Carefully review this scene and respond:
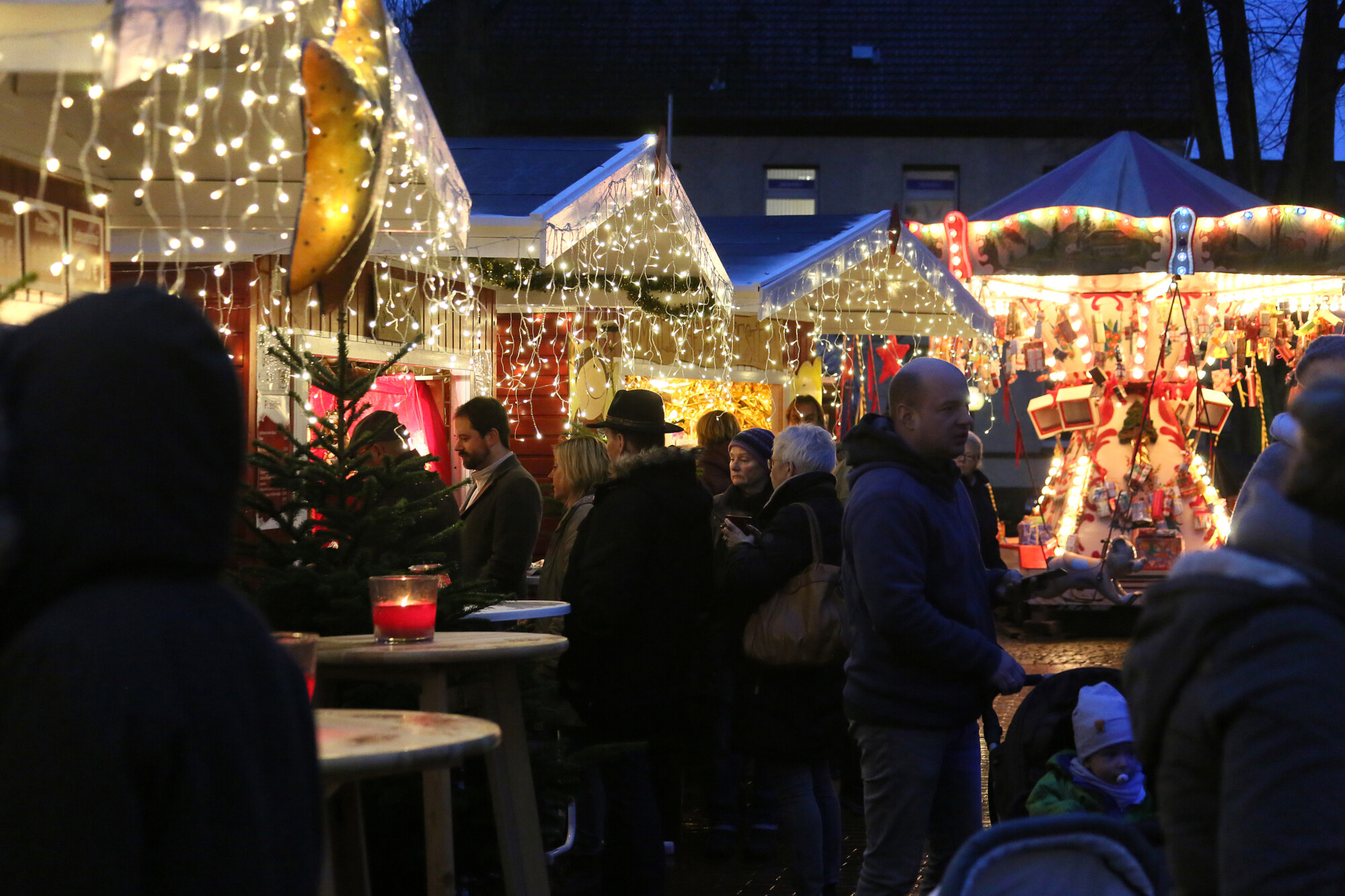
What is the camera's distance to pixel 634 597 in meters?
4.90

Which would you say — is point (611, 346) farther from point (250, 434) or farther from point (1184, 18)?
point (1184, 18)

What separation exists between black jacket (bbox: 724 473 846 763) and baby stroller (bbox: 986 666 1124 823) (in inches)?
40.7

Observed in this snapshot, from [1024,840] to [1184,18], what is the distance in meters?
19.8

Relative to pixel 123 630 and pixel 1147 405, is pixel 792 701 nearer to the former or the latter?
pixel 123 630

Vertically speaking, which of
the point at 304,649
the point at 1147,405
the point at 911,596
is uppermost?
the point at 1147,405

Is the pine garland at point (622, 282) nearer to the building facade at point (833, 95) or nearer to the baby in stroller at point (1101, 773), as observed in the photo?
the baby in stroller at point (1101, 773)

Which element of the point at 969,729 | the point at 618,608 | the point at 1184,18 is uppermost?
the point at 1184,18

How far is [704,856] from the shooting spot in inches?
258

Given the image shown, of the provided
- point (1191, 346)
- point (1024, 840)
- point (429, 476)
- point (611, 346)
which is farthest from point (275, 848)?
point (1191, 346)

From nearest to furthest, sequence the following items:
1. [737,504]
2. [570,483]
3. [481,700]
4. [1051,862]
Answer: [1051,862] → [481,700] → [570,483] → [737,504]

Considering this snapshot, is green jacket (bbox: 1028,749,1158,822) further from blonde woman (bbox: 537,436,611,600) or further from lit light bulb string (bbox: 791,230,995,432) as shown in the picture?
lit light bulb string (bbox: 791,230,995,432)

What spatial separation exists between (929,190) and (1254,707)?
91.6 feet

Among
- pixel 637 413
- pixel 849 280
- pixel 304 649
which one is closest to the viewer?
pixel 304 649

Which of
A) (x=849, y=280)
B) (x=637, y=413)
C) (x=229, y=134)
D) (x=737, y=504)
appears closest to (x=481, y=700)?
(x=637, y=413)
